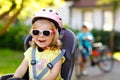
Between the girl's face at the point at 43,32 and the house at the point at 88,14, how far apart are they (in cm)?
2999

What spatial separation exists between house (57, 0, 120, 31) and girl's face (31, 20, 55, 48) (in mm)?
29987

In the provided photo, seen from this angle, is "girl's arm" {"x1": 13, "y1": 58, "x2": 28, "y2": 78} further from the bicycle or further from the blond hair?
the bicycle

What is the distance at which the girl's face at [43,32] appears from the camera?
5008 millimetres

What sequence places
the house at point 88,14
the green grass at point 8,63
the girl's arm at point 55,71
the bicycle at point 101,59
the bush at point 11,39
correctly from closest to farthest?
the girl's arm at point 55,71
the bicycle at point 101,59
the green grass at point 8,63
the bush at point 11,39
the house at point 88,14

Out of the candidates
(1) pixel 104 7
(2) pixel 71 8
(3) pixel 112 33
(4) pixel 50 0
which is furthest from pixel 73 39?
(2) pixel 71 8

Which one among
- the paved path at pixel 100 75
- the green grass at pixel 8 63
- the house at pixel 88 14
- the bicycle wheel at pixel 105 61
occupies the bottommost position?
the green grass at pixel 8 63

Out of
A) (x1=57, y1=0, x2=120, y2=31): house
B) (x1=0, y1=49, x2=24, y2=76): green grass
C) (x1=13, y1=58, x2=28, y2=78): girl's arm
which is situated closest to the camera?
(x1=13, y1=58, x2=28, y2=78): girl's arm

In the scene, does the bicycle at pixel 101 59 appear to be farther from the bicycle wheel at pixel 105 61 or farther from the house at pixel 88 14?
the house at pixel 88 14

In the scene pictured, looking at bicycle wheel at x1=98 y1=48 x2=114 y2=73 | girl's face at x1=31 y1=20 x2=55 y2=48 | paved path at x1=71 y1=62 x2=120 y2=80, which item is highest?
girl's face at x1=31 y1=20 x2=55 y2=48


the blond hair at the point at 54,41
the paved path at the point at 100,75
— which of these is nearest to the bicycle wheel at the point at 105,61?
the paved path at the point at 100,75

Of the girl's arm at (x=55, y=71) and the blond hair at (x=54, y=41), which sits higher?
the blond hair at (x=54, y=41)

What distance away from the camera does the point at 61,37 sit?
5.65m

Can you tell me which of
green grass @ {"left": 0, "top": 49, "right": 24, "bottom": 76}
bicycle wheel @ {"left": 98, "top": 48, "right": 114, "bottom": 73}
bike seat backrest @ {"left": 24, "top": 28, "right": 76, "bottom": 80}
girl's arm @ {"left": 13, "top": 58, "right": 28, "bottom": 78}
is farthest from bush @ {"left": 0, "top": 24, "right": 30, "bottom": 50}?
girl's arm @ {"left": 13, "top": 58, "right": 28, "bottom": 78}

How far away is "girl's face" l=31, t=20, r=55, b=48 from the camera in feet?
16.4
